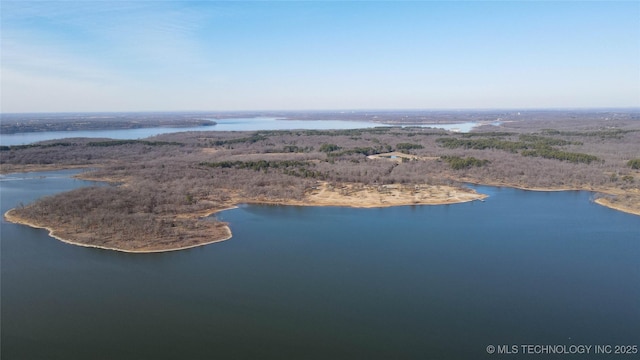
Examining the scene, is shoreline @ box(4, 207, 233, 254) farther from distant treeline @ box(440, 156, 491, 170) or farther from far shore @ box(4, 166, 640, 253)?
distant treeline @ box(440, 156, 491, 170)

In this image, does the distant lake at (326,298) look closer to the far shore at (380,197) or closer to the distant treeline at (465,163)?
the far shore at (380,197)

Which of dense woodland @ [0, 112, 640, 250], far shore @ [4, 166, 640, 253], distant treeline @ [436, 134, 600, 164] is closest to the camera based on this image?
dense woodland @ [0, 112, 640, 250]

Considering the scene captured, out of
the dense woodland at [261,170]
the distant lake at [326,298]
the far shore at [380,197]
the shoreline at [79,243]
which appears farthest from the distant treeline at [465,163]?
the shoreline at [79,243]

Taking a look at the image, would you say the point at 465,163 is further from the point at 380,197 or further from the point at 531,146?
the point at 531,146

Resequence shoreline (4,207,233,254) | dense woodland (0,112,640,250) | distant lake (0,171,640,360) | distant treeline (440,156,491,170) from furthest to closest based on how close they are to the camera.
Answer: distant treeline (440,156,491,170), dense woodland (0,112,640,250), shoreline (4,207,233,254), distant lake (0,171,640,360)

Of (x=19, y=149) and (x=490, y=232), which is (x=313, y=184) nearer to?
(x=490, y=232)

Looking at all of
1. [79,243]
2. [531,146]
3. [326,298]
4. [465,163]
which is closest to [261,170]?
[465,163]

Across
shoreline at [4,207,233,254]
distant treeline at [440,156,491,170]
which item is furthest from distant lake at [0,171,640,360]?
distant treeline at [440,156,491,170]

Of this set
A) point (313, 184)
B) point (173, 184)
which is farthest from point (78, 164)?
point (313, 184)
